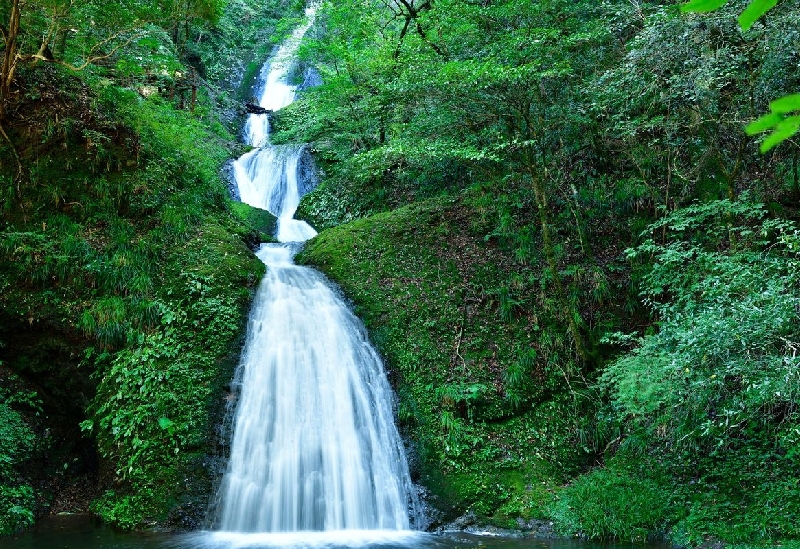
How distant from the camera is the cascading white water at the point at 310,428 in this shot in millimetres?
7430

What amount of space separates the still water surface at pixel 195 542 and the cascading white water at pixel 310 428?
52cm

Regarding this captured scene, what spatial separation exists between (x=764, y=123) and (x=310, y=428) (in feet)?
25.9

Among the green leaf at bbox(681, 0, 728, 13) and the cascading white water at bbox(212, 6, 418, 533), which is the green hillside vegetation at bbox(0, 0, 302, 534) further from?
the green leaf at bbox(681, 0, 728, 13)

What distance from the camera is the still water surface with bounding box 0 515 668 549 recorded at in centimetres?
643

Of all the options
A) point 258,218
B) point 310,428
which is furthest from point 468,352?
point 258,218

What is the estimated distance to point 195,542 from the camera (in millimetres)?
6617

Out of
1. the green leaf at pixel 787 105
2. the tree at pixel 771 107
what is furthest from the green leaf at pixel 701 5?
the green leaf at pixel 787 105

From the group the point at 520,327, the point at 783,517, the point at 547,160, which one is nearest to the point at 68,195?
the point at 520,327

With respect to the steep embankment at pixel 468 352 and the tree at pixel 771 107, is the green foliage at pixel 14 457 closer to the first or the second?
the steep embankment at pixel 468 352

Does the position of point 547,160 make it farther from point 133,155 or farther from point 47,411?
point 47,411

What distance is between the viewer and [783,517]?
20.6 feet

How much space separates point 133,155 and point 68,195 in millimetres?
1579

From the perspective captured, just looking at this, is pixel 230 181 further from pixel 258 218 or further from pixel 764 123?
pixel 764 123

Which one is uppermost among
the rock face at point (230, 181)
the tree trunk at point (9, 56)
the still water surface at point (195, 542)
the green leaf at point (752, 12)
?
the tree trunk at point (9, 56)
